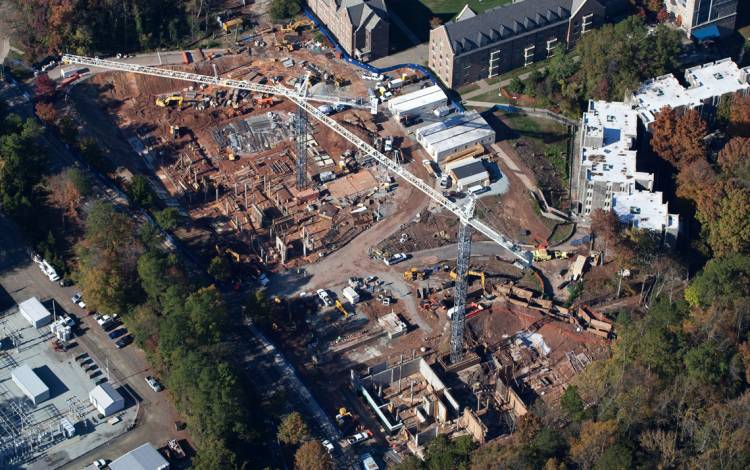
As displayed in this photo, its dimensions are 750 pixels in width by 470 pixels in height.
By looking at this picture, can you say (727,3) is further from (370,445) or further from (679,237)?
(370,445)

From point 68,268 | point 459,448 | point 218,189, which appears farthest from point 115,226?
point 459,448

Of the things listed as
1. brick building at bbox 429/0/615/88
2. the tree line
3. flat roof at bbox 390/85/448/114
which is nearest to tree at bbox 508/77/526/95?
the tree line

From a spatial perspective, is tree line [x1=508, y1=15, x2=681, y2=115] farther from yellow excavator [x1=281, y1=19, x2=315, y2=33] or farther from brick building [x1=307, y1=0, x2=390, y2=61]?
yellow excavator [x1=281, y1=19, x2=315, y2=33]

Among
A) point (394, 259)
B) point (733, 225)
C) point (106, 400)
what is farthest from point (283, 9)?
point (733, 225)

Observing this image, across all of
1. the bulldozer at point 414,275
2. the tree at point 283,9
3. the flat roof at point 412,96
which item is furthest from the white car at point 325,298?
the tree at point 283,9

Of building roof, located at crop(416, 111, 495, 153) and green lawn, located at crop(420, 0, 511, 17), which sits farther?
green lawn, located at crop(420, 0, 511, 17)

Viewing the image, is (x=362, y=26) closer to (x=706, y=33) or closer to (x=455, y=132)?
(x=455, y=132)

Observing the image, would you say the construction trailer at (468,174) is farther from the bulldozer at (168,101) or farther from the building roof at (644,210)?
the bulldozer at (168,101)
